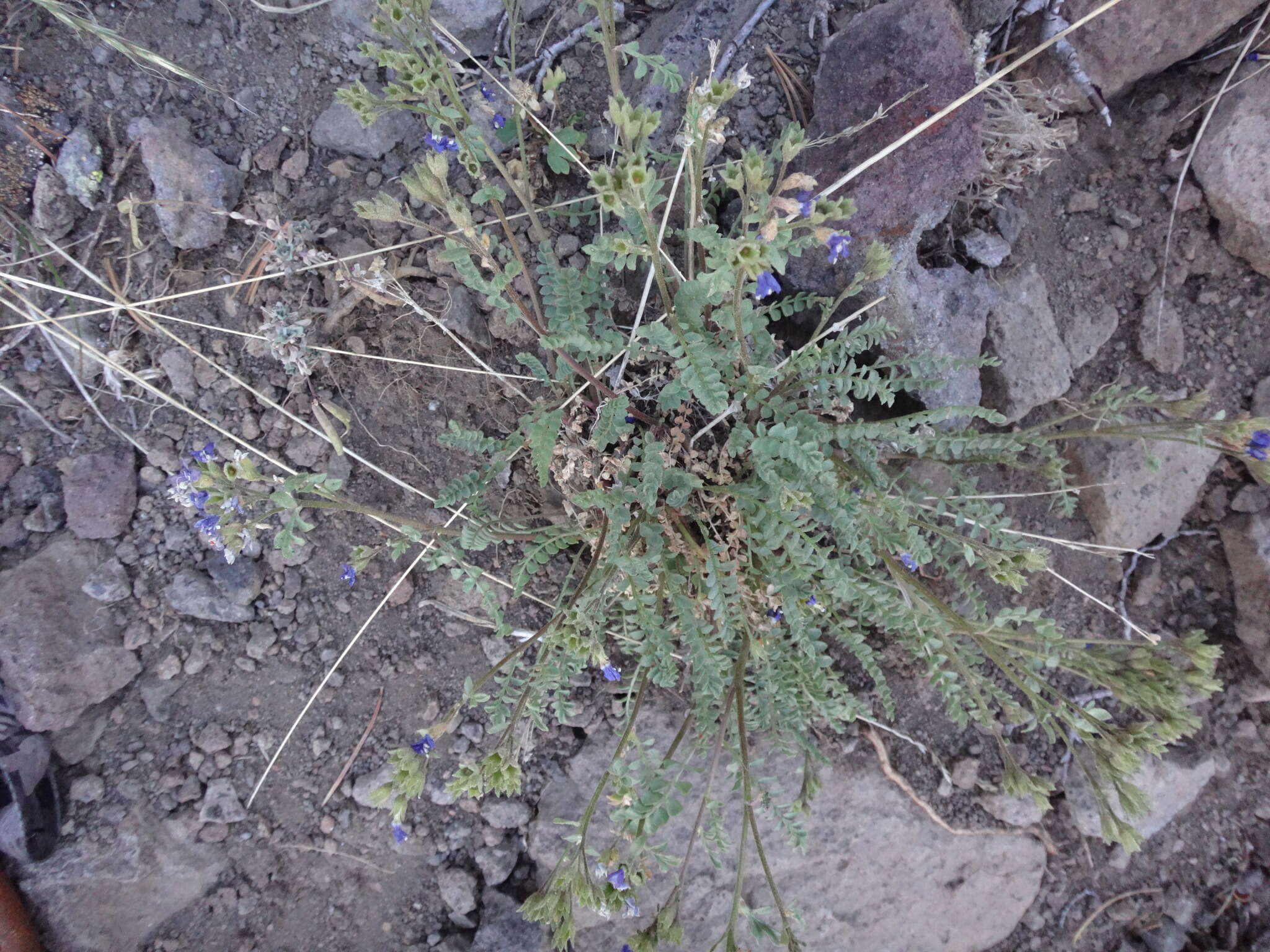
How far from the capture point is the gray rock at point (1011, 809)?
359 cm

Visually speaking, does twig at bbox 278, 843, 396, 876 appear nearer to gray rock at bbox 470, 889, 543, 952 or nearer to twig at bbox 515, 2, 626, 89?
gray rock at bbox 470, 889, 543, 952

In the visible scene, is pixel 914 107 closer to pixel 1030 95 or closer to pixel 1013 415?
pixel 1030 95

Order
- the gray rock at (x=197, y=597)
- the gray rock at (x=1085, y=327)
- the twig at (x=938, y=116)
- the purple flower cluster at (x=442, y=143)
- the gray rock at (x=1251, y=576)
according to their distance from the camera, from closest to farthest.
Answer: the purple flower cluster at (x=442, y=143) < the twig at (x=938, y=116) < the gray rock at (x=197, y=597) < the gray rock at (x=1085, y=327) < the gray rock at (x=1251, y=576)

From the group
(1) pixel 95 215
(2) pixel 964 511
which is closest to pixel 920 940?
(2) pixel 964 511

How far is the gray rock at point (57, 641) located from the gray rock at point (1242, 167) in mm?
4835

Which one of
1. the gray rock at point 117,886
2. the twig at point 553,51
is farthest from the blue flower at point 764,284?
the gray rock at point 117,886

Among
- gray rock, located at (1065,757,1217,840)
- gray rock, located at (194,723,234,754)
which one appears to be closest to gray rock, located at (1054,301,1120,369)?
gray rock, located at (1065,757,1217,840)

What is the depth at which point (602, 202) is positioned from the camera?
1.79m

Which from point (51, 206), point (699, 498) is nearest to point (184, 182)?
point (51, 206)

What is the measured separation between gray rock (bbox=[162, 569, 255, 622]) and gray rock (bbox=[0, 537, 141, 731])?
26cm

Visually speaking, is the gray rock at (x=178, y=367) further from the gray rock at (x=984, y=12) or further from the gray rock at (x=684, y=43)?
the gray rock at (x=984, y=12)

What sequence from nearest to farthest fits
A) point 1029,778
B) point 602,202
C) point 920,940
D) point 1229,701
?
point 602,202, point 1029,778, point 920,940, point 1229,701

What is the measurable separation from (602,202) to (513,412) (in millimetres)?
1584

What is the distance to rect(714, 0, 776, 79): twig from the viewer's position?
3193mm
